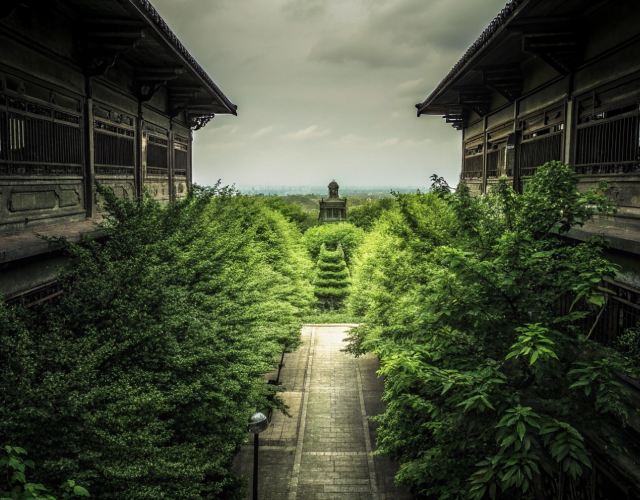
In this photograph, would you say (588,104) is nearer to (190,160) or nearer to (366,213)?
(190,160)

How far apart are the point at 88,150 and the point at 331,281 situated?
26278 mm

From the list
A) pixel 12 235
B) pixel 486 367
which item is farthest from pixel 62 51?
pixel 486 367

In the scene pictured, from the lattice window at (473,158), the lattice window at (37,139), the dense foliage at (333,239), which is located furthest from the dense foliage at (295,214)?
the lattice window at (37,139)

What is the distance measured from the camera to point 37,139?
33.3 ft

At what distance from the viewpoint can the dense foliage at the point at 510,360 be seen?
5438 millimetres

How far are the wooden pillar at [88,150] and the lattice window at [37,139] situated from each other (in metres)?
0.22

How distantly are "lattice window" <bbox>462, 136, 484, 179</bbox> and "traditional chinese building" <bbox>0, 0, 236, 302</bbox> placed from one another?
465 inches

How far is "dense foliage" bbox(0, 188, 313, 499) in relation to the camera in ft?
18.6

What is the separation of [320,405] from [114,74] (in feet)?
44.9

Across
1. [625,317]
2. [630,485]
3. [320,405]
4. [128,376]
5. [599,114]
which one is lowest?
[320,405]

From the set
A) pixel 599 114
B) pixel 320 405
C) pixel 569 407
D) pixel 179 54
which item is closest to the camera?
pixel 569 407

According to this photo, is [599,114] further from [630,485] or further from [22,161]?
[22,161]

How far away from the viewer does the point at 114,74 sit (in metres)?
14.0

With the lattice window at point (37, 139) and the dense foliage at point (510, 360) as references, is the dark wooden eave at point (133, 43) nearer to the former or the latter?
the lattice window at point (37, 139)
